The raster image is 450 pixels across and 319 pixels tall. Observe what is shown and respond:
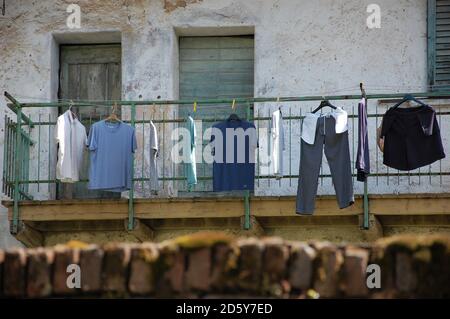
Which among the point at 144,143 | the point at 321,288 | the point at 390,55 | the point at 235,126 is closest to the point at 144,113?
the point at 144,143

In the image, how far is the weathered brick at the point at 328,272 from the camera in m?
9.29

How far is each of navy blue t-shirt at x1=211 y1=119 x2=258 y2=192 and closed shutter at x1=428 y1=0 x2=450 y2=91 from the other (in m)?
2.46

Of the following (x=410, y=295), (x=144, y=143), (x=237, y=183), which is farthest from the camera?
(x=144, y=143)

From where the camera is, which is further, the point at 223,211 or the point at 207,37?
the point at 207,37

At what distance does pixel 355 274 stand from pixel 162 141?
9192 mm

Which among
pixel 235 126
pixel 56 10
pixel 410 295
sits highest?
pixel 56 10

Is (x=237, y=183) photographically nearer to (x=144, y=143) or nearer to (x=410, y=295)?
(x=144, y=143)

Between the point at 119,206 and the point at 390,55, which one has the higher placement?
the point at 390,55

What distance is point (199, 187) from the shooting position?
1870 centimetres

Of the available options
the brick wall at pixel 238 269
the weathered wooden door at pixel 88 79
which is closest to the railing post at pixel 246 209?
the weathered wooden door at pixel 88 79

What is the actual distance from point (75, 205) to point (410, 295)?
903cm

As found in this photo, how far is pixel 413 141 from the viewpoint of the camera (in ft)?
55.4

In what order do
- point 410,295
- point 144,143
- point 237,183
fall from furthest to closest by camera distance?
point 144,143 < point 237,183 < point 410,295

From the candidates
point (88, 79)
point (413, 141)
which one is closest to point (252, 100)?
point (413, 141)
